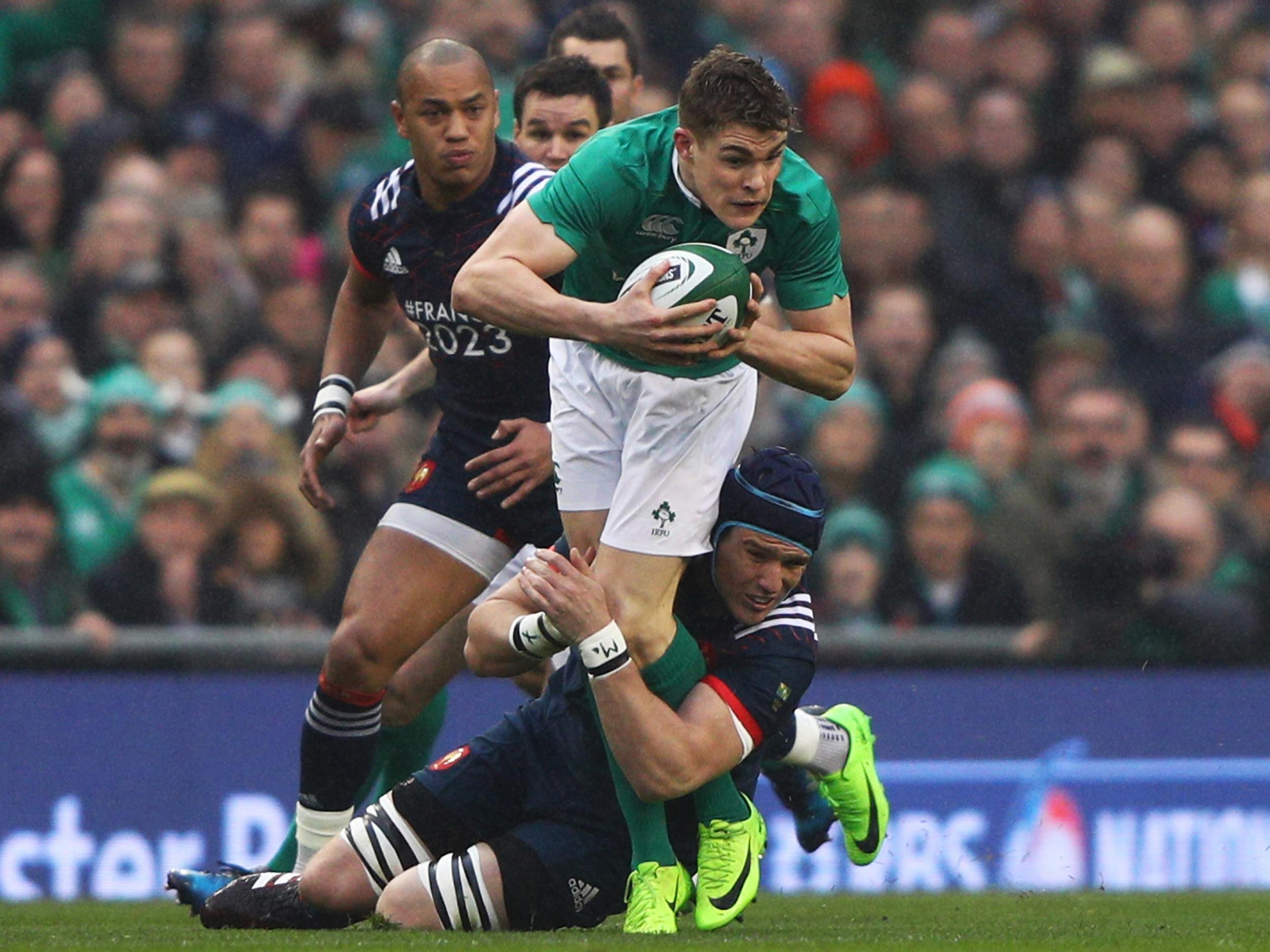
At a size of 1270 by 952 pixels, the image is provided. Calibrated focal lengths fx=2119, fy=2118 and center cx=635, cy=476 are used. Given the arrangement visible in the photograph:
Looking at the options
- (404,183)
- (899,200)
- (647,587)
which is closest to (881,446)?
(899,200)

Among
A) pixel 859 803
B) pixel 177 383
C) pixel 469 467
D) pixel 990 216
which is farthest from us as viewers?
pixel 990 216

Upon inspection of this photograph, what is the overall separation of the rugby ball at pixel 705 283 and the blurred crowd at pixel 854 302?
3311mm

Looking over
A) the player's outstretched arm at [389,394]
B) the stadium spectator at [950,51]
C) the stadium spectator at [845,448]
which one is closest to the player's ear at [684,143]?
the player's outstretched arm at [389,394]

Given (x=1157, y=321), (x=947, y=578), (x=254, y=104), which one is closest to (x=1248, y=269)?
(x=1157, y=321)

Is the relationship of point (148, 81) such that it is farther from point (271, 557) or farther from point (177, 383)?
point (271, 557)

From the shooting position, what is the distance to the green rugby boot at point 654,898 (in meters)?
5.29

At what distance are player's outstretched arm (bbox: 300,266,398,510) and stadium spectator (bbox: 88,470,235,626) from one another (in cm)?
169

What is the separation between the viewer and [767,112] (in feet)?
17.0

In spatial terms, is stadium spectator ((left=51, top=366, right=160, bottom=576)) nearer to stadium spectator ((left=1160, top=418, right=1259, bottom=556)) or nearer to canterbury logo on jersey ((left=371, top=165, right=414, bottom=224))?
canterbury logo on jersey ((left=371, top=165, right=414, bottom=224))

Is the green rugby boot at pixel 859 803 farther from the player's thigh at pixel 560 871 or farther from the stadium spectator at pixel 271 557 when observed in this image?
the stadium spectator at pixel 271 557

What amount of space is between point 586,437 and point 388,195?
4.00ft

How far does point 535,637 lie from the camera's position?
5559 millimetres

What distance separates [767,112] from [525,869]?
6.53 feet

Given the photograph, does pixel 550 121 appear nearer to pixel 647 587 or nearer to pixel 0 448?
pixel 647 587
